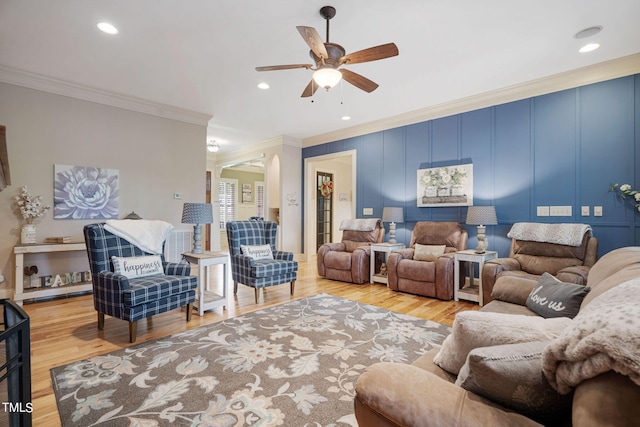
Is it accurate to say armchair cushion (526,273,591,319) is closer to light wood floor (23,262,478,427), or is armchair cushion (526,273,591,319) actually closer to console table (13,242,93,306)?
light wood floor (23,262,478,427)

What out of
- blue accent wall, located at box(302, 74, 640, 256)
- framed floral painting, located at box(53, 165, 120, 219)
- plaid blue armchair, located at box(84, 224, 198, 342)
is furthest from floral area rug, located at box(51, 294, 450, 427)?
framed floral painting, located at box(53, 165, 120, 219)

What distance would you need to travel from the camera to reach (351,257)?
4836mm

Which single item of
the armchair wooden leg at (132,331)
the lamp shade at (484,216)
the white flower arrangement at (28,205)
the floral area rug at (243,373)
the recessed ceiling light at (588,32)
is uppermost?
the recessed ceiling light at (588,32)

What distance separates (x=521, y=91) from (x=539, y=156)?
90 cm

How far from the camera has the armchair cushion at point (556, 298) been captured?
1668 mm

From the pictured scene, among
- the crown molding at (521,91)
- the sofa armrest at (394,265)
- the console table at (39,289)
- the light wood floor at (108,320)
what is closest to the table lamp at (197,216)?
the light wood floor at (108,320)

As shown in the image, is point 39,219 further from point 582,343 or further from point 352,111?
point 582,343

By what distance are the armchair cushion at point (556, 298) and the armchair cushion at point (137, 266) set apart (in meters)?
3.27

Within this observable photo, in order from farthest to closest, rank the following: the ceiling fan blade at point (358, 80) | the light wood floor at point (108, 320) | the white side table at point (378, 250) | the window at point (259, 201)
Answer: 1. the window at point (259, 201)
2. the white side table at point (378, 250)
3. the ceiling fan blade at point (358, 80)
4. the light wood floor at point (108, 320)

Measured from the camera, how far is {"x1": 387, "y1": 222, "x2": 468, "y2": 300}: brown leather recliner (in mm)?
3873

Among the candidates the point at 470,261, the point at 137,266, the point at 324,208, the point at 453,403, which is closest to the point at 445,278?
the point at 470,261

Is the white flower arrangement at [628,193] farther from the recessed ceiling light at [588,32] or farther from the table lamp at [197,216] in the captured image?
the table lamp at [197,216]

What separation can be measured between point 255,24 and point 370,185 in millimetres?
3600

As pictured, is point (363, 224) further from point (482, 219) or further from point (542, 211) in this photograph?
point (542, 211)
